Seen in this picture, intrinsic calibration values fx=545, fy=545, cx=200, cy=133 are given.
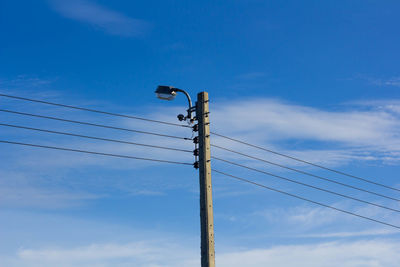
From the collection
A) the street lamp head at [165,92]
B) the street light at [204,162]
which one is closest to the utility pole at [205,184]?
the street light at [204,162]

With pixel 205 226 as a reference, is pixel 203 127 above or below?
above

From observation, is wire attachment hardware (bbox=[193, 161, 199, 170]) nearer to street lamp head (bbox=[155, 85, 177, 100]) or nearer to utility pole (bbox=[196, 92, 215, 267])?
utility pole (bbox=[196, 92, 215, 267])

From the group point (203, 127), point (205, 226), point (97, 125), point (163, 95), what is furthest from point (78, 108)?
point (205, 226)

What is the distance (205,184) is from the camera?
16516 mm

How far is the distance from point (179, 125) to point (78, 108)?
4.01 metres

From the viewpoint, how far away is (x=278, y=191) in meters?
24.3

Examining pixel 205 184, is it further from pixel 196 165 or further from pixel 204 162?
pixel 196 165

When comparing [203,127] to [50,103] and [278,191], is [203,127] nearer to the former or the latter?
[50,103]

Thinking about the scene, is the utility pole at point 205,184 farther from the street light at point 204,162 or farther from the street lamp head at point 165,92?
the street lamp head at point 165,92

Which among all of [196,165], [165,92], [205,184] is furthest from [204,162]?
[165,92]

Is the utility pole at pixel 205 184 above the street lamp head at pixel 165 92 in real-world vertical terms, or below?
below

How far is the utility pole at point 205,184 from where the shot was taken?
15.9 metres

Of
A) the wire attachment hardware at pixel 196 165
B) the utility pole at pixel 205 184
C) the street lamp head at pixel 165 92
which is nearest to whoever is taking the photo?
the utility pole at pixel 205 184

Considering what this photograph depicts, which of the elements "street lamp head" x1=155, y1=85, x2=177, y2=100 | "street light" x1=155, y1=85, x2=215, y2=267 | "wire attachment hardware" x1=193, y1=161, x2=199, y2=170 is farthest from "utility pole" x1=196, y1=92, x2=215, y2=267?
"street lamp head" x1=155, y1=85, x2=177, y2=100
